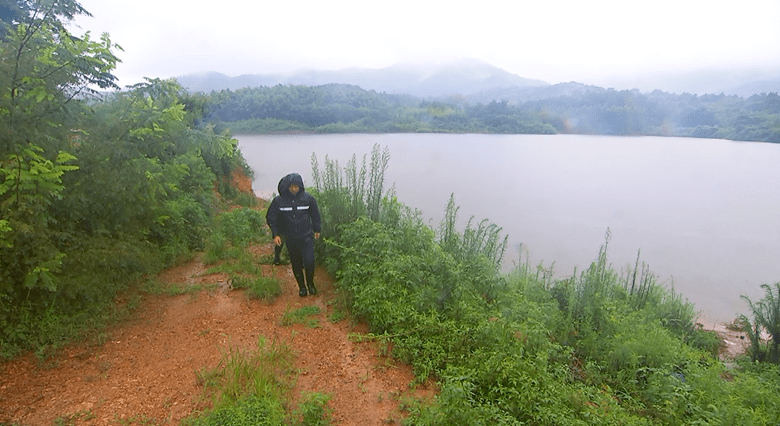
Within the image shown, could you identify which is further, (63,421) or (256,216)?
(256,216)

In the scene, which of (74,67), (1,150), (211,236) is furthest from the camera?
(211,236)

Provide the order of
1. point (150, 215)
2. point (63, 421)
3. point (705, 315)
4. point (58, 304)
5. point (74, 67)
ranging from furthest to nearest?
1. point (705, 315)
2. point (150, 215)
3. point (74, 67)
4. point (58, 304)
5. point (63, 421)

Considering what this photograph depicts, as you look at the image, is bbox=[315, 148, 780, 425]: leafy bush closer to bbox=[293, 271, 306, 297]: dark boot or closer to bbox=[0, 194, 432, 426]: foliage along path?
bbox=[0, 194, 432, 426]: foliage along path

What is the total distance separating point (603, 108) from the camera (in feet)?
187

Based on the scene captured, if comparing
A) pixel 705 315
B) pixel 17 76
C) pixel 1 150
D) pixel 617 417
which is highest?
pixel 17 76

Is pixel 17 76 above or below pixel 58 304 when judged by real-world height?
above

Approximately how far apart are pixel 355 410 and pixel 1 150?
3411 millimetres

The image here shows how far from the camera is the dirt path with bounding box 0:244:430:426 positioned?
281 cm

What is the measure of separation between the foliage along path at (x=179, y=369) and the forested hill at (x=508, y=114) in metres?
26.8

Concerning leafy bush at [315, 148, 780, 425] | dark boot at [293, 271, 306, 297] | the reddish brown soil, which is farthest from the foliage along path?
leafy bush at [315, 148, 780, 425]

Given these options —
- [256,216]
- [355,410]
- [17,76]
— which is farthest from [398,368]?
[256,216]

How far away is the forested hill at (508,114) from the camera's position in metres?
36.9

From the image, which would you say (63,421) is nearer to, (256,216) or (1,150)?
(1,150)

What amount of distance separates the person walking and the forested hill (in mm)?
26260
